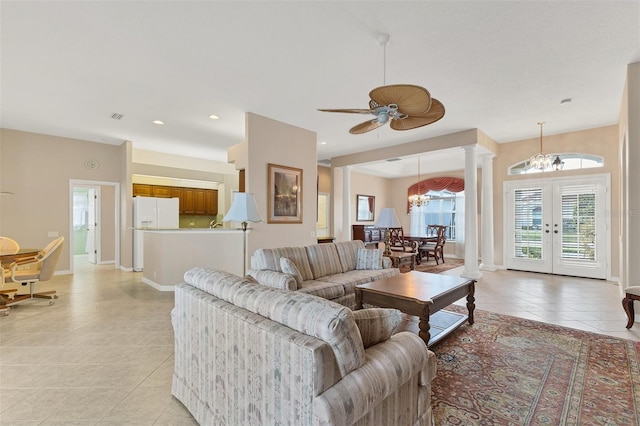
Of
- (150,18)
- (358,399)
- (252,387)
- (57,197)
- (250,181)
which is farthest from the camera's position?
(57,197)

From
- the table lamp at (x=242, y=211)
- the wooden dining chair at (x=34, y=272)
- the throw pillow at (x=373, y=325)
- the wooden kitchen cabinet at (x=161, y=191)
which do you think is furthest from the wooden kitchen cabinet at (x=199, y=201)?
the throw pillow at (x=373, y=325)

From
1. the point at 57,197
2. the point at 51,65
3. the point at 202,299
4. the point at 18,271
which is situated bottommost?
the point at 18,271

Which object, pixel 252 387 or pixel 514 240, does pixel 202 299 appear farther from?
pixel 514 240

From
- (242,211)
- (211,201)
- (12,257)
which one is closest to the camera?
(242,211)

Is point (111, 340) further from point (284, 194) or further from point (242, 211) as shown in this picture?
point (284, 194)

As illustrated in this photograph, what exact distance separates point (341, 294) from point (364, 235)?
560 cm

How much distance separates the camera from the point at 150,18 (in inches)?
102

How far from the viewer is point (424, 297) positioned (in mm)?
2701

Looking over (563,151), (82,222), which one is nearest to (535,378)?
(563,151)

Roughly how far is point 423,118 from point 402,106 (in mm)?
435

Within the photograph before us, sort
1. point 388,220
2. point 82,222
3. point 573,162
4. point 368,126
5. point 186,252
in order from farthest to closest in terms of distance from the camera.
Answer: point 82,222
point 573,162
point 388,220
point 186,252
point 368,126

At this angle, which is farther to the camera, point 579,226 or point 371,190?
point 371,190

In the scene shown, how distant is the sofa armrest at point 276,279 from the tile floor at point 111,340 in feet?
3.44

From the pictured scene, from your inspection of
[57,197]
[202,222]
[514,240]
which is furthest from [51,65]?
[514,240]
